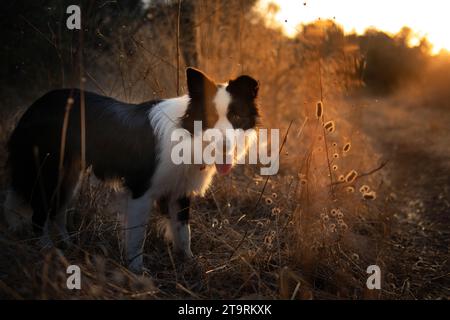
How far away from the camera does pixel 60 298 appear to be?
2494mm

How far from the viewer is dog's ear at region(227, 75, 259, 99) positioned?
3.80m

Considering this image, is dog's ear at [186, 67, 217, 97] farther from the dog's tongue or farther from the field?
the field

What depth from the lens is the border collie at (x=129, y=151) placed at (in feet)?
12.4

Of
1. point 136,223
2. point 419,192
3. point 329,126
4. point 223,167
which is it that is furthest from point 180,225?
point 419,192

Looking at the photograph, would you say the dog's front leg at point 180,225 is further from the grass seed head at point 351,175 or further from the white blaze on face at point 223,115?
the grass seed head at point 351,175

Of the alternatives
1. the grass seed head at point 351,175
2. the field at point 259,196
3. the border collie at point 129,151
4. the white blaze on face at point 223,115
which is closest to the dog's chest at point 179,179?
the border collie at point 129,151

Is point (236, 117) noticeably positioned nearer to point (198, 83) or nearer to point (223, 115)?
point (223, 115)

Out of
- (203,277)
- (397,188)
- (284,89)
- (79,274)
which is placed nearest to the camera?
(79,274)

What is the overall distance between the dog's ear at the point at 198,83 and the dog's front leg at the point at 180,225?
3.41 feet

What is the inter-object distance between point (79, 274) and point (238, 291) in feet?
3.65

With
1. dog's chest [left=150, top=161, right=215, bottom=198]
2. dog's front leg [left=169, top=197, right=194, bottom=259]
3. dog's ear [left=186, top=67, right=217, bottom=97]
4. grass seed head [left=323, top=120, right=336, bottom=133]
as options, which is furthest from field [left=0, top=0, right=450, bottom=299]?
dog's ear [left=186, top=67, right=217, bottom=97]

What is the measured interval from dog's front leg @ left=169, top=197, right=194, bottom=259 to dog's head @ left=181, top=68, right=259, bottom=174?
1.95 ft
